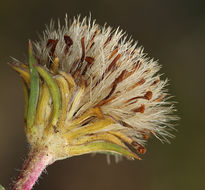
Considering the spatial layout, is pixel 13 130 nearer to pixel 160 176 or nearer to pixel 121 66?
pixel 160 176

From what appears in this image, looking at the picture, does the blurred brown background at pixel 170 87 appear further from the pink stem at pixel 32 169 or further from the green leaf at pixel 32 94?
the green leaf at pixel 32 94

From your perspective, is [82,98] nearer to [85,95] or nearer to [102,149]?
[85,95]

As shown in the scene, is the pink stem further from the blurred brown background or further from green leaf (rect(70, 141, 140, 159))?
the blurred brown background

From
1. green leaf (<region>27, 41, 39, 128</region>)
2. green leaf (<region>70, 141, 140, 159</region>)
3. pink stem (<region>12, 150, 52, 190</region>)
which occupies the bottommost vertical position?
pink stem (<region>12, 150, 52, 190</region>)

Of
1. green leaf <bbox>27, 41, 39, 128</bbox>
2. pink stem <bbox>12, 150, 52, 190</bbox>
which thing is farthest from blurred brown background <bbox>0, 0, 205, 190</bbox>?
green leaf <bbox>27, 41, 39, 128</bbox>

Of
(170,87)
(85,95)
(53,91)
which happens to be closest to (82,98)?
(85,95)

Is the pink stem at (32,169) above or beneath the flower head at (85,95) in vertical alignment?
beneath

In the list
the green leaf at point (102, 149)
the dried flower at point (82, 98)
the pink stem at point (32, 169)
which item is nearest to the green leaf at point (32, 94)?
the dried flower at point (82, 98)
